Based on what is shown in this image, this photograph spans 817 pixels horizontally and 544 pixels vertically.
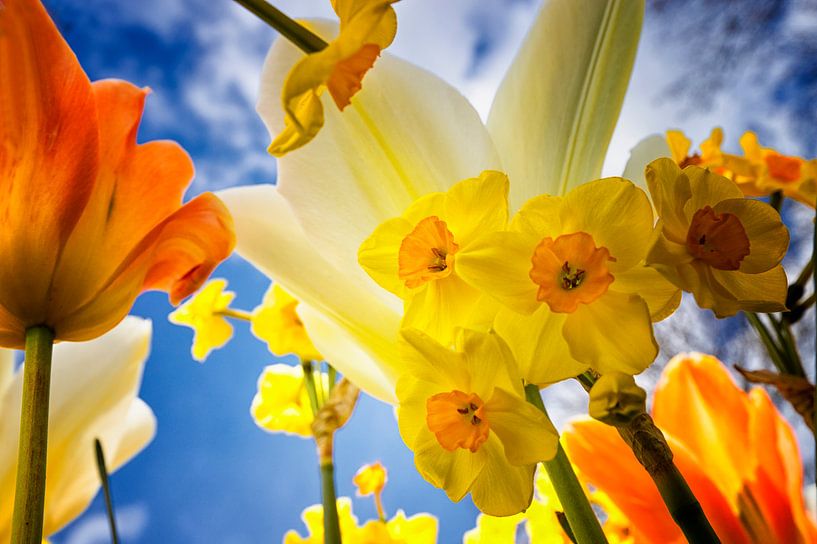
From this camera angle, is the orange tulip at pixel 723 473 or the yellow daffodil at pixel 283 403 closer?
the orange tulip at pixel 723 473

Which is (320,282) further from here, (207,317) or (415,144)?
(207,317)

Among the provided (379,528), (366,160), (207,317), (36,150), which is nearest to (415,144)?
(366,160)

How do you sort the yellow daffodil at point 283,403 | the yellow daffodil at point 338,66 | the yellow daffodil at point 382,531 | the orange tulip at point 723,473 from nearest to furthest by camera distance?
the yellow daffodil at point 338,66
the orange tulip at point 723,473
the yellow daffodil at point 382,531
the yellow daffodil at point 283,403

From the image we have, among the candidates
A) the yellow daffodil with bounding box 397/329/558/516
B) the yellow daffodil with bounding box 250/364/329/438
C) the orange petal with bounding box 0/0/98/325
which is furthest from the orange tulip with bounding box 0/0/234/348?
the yellow daffodil with bounding box 250/364/329/438

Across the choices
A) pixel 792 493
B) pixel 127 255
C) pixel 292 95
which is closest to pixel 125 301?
pixel 127 255

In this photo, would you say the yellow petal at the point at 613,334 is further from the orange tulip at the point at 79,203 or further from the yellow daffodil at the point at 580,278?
the orange tulip at the point at 79,203

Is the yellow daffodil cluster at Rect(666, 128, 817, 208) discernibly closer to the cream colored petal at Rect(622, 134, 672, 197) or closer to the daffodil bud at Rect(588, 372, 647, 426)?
the cream colored petal at Rect(622, 134, 672, 197)

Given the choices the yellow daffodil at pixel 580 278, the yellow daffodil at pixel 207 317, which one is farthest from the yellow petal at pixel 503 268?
the yellow daffodil at pixel 207 317
